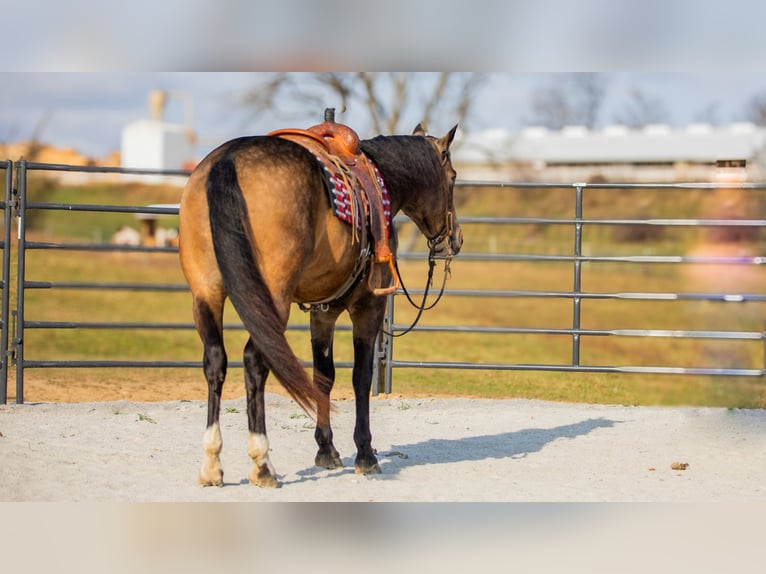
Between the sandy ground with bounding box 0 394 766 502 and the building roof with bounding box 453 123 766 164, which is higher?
the building roof with bounding box 453 123 766 164

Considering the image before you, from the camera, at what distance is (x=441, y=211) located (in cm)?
471

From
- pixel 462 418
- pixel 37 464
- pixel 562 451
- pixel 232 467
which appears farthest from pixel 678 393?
pixel 37 464

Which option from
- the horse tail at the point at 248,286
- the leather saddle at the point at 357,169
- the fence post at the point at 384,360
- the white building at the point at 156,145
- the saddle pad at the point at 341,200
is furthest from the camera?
the white building at the point at 156,145

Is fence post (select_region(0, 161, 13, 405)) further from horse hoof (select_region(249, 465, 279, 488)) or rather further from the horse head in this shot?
horse hoof (select_region(249, 465, 279, 488))

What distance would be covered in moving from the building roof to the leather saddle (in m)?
18.7

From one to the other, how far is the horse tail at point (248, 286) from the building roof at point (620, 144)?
765 inches

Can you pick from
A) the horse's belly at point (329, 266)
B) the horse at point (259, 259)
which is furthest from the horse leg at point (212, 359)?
the horse's belly at point (329, 266)

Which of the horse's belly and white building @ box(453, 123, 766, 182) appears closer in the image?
the horse's belly

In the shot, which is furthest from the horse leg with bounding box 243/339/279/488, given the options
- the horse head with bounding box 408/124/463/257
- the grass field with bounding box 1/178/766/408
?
the grass field with bounding box 1/178/766/408

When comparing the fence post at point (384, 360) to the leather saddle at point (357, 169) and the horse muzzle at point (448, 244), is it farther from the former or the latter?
the leather saddle at point (357, 169)

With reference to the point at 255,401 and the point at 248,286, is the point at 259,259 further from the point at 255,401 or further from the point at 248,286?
the point at 255,401

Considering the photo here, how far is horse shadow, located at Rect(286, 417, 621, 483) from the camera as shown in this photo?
4.23 m

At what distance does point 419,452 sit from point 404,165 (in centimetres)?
153

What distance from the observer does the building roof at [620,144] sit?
23547mm
